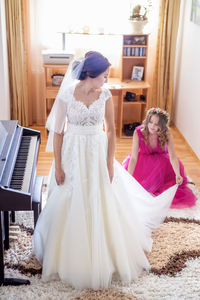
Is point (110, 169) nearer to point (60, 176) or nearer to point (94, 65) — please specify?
point (60, 176)

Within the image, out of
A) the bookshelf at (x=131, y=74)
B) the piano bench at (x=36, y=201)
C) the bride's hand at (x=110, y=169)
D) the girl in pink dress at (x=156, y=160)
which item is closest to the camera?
the bride's hand at (x=110, y=169)

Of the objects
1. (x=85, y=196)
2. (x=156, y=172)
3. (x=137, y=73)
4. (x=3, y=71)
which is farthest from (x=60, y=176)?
(x=137, y=73)

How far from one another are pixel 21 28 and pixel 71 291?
3.48 m

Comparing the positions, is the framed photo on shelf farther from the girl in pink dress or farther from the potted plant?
the girl in pink dress

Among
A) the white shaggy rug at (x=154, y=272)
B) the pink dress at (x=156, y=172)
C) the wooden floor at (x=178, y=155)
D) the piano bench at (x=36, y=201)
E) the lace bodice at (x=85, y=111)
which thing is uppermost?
the lace bodice at (x=85, y=111)

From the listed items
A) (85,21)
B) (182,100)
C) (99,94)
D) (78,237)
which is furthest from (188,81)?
(78,237)

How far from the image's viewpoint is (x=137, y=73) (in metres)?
5.61

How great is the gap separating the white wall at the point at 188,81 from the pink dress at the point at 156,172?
1.03m

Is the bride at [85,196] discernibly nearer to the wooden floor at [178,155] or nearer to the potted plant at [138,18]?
the wooden floor at [178,155]

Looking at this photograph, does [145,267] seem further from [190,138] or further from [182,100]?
[182,100]

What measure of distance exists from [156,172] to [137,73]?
80.5 inches

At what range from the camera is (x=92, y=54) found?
256cm

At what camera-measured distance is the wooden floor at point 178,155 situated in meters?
4.52

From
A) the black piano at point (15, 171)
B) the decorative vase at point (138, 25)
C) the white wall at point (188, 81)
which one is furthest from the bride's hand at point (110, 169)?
the decorative vase at point (138, 25)
